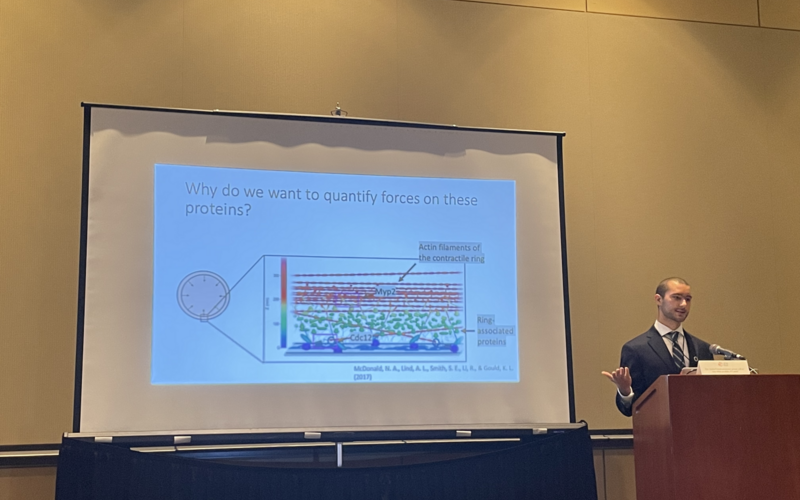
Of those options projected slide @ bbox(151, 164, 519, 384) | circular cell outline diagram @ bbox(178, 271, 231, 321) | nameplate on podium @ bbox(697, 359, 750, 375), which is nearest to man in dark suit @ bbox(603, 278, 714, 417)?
projected slide @ bbox(151, 164, 519, 384)

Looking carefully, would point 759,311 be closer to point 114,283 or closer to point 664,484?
point 664,484

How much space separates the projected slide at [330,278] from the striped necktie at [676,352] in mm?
775

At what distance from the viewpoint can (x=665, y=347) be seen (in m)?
3.46

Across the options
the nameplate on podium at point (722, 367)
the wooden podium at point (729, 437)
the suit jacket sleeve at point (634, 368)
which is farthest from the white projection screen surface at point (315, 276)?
the wooden podium at point (729, 437)

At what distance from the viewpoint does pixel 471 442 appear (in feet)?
11.2

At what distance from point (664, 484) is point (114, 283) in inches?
87.7

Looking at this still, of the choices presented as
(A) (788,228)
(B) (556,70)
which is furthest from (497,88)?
(A) (788,228)

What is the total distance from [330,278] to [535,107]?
5.31ft

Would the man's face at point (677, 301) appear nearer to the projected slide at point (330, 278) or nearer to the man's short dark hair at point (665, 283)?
the man's short dark hair at point (665, 283)

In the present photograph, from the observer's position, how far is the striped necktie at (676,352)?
3.44m

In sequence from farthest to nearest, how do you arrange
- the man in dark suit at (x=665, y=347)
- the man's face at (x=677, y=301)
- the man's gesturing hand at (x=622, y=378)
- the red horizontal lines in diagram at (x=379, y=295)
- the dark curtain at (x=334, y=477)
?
the man's face at (x=677, y=301) → the man in dark suit at (x=665, y=347) → the red horizontal lines in diagram at (x=379, y=295) → the man's gesturing hand at (x=622, y=378) → the dark curtain at (x=334, y=477)

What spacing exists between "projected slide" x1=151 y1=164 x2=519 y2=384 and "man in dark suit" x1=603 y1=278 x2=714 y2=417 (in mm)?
579

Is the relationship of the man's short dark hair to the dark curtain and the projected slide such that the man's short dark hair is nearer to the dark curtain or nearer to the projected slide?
the projected slide

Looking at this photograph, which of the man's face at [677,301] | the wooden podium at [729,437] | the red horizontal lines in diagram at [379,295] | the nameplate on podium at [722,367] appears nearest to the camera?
the wooden podium at [729,437]
